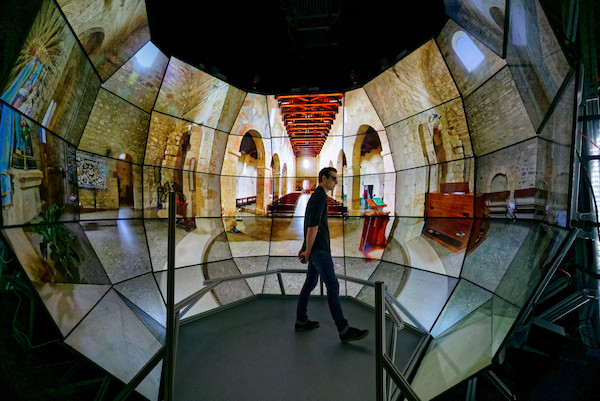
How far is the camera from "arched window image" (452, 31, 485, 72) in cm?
317

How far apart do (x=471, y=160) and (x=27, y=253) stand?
219 inches

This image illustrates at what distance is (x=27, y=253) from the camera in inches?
73.4

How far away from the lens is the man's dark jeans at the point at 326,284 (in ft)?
6.88

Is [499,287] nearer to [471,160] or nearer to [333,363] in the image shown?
[471,160]

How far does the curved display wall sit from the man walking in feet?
2.60

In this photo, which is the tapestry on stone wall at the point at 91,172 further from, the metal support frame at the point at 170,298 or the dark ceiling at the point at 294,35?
the metal support frame at the point at 170,298

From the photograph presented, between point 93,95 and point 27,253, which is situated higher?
point 93,95

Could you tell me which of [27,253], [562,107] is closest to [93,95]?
[27,253]

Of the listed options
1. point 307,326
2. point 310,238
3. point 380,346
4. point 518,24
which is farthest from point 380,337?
point 518,24

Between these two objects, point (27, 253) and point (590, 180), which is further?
point (590, 180)

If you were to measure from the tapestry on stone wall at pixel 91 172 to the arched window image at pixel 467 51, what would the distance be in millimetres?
5788

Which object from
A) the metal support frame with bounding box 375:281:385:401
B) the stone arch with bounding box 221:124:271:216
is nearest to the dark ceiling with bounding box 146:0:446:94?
the stone arch with bounding box 221:124:271:216

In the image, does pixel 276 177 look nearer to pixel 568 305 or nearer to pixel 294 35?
pixel 294 35

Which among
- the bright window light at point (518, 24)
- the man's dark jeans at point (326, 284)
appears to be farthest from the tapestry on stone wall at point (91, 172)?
the bright window light at point (518, 24)
